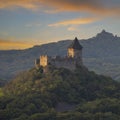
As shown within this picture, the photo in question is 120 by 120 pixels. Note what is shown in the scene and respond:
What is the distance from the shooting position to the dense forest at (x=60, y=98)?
158 metres

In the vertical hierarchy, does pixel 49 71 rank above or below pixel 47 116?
above

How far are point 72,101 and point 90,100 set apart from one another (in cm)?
1027

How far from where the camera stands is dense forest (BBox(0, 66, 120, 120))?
158m

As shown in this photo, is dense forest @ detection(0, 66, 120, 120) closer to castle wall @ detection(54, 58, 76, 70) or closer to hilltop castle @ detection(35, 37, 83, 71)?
castle wall @ detection(54, 58, 76, 70)

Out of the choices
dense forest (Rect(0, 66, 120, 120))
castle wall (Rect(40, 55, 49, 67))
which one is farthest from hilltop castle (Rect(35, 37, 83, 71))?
dense forest (Rect(0, 66, 120, 120))

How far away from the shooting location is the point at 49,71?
186750 millimetres

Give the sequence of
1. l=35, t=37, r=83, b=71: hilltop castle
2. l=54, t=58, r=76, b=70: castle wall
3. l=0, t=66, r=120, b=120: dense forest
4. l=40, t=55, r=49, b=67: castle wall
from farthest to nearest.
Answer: l=54, t=58, r=76, b=70: castle wall < l=35, t=37, r=83, b=71: hilltop castle < l=40, t=55, r=49, b=67: castle wall < l=0, t=66, r=120, b=120: dense forest

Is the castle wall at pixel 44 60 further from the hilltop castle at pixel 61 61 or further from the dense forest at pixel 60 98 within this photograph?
the dense forest at pixel 60 98

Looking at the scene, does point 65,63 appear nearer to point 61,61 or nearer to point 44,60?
point 61,61

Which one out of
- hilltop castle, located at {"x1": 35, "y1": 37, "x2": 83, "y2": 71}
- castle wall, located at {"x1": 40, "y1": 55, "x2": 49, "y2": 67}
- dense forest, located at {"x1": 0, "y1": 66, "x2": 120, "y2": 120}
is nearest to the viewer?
dense forest, located at {"x1": 0, "y1": 66, "x2": 120, "y2": 120}

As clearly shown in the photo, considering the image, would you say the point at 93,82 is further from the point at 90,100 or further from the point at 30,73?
the point at 30,73

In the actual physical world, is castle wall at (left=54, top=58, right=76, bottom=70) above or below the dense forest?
above

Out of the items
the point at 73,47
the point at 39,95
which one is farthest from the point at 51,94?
the point at 73,47

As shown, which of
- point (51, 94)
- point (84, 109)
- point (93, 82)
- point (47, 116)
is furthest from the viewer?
point (93, 82)
